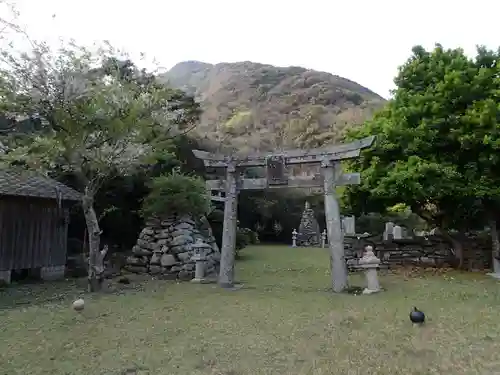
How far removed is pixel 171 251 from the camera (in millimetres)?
13711

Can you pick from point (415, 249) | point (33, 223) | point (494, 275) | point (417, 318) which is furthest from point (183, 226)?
point (494, 275)

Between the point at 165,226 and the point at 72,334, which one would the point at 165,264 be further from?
the point at 72,334

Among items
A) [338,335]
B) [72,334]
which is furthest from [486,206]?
[72,334]

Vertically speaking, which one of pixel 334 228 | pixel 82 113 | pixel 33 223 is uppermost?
pixel 82 113

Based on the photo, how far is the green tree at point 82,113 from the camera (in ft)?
31.3

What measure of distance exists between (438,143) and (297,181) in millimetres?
5146

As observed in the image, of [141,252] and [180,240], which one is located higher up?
[180,240]

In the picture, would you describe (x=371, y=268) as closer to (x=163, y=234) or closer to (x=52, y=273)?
(x=163, y=234)

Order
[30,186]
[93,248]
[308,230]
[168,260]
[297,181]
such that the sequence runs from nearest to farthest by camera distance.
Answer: [93,248] < [297,181] < [30,186] < [168,260] < [308,230]

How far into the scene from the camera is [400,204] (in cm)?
1423

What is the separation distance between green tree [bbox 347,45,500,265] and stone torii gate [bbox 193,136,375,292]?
2723mm

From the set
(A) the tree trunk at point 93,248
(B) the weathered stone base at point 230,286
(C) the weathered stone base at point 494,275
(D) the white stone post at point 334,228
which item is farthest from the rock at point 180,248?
(C) the weathered stone base at point 494,275

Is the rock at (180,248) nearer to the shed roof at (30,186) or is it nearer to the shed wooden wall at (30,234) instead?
the shed roof at (30,186)

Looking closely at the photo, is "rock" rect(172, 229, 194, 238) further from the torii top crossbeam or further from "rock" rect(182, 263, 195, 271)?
the torii top crossbeam
